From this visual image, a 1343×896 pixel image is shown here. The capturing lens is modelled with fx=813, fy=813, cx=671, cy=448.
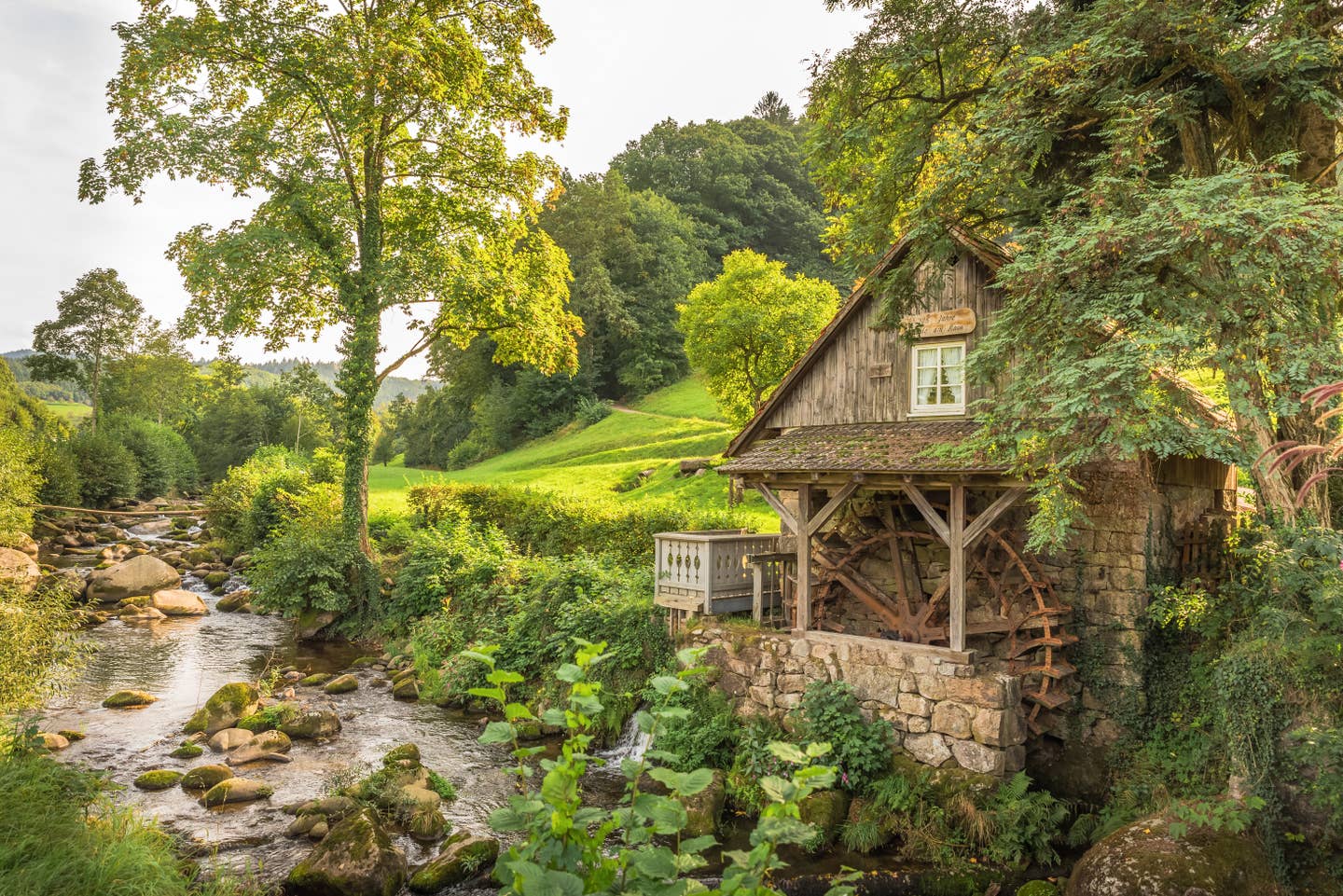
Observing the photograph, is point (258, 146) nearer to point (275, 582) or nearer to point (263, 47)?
point (263, 47)

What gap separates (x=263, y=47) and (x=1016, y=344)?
18.8 m

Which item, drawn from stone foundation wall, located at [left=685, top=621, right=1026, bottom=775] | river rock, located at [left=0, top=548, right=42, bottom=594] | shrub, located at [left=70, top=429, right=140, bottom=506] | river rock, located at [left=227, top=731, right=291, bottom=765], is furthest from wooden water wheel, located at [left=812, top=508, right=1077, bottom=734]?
shrub, located at [left=70, top=429, right=140, bottom=506]

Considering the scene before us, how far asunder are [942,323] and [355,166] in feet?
53.9

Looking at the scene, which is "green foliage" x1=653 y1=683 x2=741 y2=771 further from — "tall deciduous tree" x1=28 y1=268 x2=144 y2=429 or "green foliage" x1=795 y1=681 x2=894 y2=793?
"tall deciduous tree" x1=28 y1=268 x2=144 y2=429

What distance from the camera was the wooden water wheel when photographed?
10.6m

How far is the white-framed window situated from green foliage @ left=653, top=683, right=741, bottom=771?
17.3 feet

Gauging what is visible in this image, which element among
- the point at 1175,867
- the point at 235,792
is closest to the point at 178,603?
the point at 235,792

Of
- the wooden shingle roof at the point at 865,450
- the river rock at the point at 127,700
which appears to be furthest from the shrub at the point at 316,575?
the wooden shingle roof at the point at 865,450

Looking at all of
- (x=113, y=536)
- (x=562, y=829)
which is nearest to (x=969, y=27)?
(x=562, y=829)

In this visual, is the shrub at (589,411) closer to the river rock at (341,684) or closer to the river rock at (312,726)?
the river rock at (341,684)

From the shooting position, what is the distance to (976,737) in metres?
9.80

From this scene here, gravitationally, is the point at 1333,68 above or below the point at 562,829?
above

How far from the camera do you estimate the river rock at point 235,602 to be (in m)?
21.5

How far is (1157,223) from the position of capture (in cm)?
754
